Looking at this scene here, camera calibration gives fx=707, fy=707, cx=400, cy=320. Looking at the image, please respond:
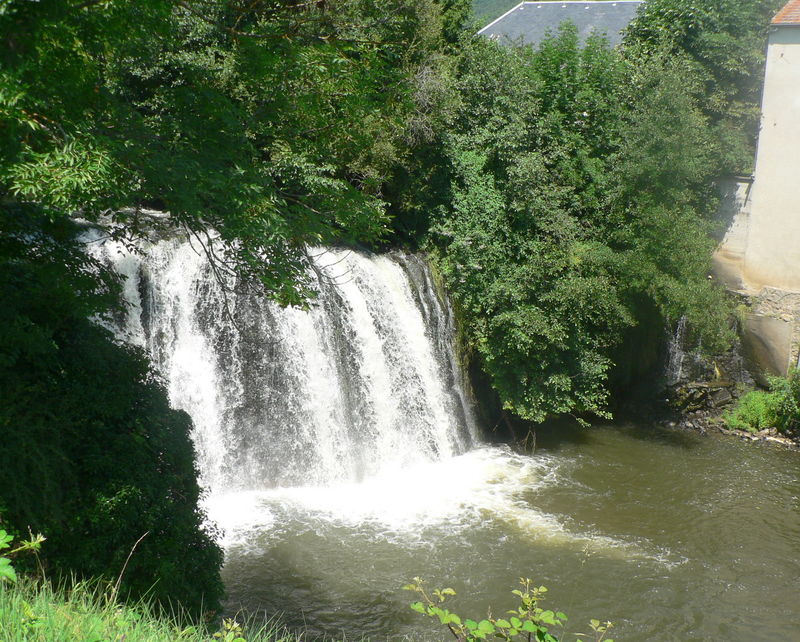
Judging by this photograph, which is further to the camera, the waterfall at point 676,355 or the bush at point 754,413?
the waterfall at point 676,355

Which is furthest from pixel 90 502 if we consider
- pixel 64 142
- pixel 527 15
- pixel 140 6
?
pixel 527 15

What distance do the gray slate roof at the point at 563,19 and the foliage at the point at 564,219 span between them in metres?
8.09

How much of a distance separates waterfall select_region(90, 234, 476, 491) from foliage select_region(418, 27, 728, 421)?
119cm

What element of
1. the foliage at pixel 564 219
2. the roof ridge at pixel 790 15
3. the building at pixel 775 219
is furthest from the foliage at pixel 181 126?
the roof ridge at pixel 790 15

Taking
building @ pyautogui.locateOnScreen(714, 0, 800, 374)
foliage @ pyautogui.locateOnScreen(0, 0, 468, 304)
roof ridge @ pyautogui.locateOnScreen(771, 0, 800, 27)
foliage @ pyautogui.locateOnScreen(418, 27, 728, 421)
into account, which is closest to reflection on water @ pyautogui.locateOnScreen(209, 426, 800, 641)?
foliage @ pyautogui.locateOnScreen(418, 27, 728, 421)

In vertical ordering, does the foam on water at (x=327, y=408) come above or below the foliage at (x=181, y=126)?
below

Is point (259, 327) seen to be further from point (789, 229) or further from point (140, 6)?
point (789, 229)

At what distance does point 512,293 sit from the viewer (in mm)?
11891

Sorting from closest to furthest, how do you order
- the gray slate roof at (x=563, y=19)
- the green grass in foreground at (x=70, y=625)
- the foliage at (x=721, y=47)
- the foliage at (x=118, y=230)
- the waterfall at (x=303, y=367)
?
the green grass in foreground at (x=70, y=625)
the foliage at (x=118, y=230)
the waterfall at (x=303, y=367)
the foliage at (x=721, y=47)
the gray slate roof at (x=563, y=19)

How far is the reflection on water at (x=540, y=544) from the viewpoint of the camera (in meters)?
7.83

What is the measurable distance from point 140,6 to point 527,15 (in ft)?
67.4

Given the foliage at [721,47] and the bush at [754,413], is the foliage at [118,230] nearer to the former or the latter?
the bush at [754,413]

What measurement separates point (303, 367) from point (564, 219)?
5.28m

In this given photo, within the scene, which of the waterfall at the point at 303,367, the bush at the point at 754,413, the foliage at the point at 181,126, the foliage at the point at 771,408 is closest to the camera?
the foliage at the point at 181,126
